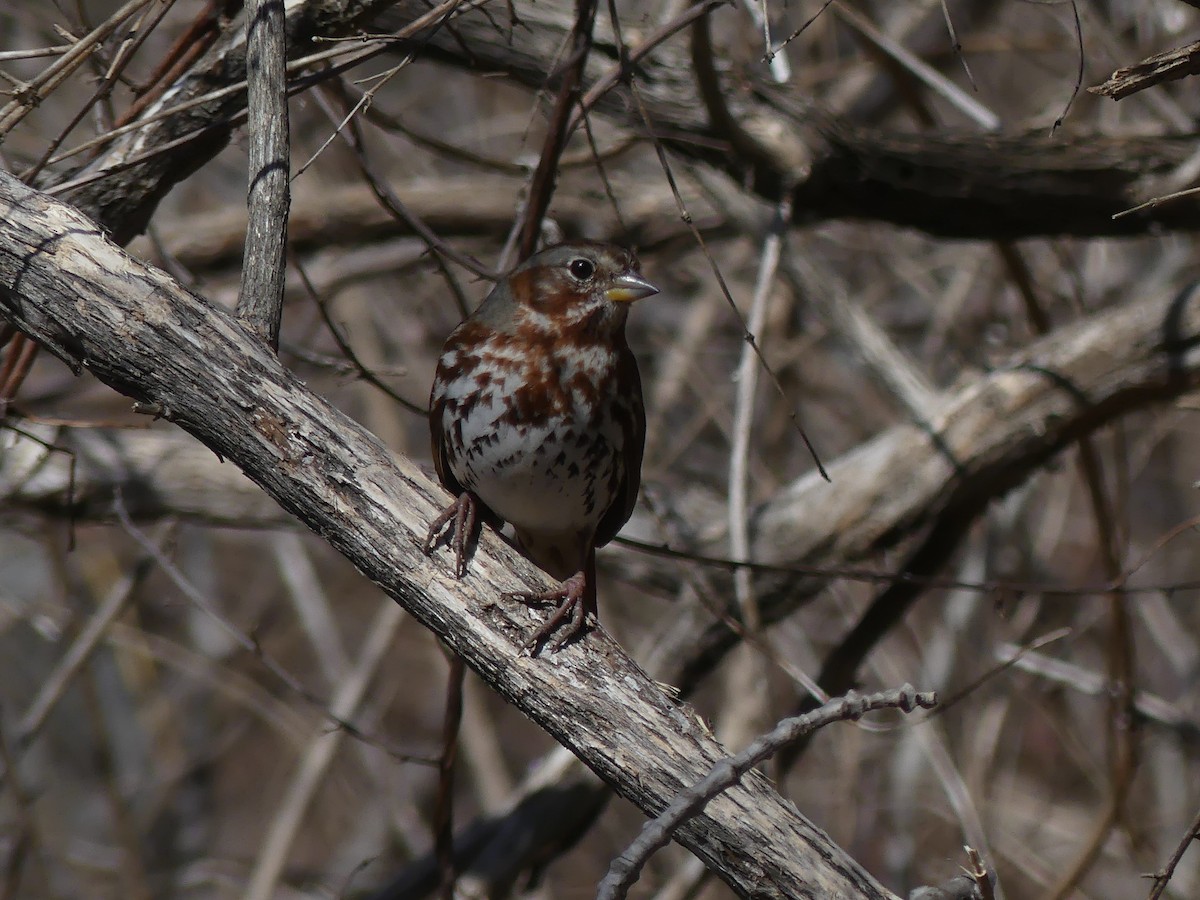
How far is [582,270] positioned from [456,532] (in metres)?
1.08

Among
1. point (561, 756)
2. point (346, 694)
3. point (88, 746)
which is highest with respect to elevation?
point (561, 756)

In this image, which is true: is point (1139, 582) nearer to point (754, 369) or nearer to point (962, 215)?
point (962, 215)

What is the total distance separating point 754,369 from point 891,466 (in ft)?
2.33

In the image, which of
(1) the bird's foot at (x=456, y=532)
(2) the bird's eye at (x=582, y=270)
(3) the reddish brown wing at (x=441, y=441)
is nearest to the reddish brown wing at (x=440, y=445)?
(3) the reddish brown wing at (x=441, y=441)

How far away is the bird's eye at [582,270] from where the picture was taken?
11.1 ft

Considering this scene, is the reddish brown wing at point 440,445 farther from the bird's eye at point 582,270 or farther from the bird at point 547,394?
the bird's eye at point 582,270

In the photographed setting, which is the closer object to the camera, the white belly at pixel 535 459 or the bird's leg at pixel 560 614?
the bird's leg at pixel 560 614

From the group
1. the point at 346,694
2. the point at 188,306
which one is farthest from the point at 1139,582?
the point at 188,306

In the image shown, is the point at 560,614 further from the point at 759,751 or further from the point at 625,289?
the point at 625,289

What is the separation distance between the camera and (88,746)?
749 cm

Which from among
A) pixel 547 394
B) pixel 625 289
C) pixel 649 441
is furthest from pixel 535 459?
pixel 649 441

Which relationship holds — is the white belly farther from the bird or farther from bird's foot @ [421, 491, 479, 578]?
bird's foot @ [421, 491, 479, 578]

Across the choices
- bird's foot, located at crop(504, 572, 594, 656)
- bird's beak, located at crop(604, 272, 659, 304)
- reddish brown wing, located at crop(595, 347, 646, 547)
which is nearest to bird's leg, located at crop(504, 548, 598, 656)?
bird's foot, located at crop(504, 572, 594, 656)

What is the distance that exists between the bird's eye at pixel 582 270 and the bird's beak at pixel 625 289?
0.06 m
